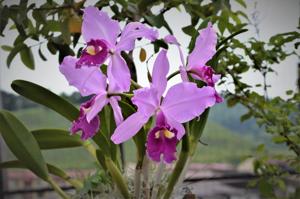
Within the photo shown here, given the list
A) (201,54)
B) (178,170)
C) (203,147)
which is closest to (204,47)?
(201,54)

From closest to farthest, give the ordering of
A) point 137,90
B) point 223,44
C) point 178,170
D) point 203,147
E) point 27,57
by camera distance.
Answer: point 137,90 → point 178,170 → point 223,44 → point 27,57 → point 203,147

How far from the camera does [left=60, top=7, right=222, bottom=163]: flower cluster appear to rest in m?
0.44

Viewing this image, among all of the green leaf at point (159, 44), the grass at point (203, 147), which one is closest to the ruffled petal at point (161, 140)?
the green leaf at point (159, 44)

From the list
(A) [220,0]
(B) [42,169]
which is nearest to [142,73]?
(A) [220,0]

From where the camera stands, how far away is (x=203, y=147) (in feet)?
4.91

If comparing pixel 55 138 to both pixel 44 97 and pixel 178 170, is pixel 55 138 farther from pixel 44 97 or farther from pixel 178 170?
pixel 178 170

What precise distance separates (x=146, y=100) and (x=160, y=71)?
2.0 inches

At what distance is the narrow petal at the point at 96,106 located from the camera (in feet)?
1.51

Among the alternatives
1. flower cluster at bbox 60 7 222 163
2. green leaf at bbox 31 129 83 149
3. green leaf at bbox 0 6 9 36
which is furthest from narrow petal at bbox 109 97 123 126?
→ green leaf at bbox 0 6 9 36

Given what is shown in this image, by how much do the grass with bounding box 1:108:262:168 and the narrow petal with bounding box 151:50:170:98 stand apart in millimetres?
1089

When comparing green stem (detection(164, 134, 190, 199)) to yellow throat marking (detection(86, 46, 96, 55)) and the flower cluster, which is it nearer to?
the flower cluster

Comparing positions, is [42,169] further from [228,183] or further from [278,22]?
[278,22]

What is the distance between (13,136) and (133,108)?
0.24m

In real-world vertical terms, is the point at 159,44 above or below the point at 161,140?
above
